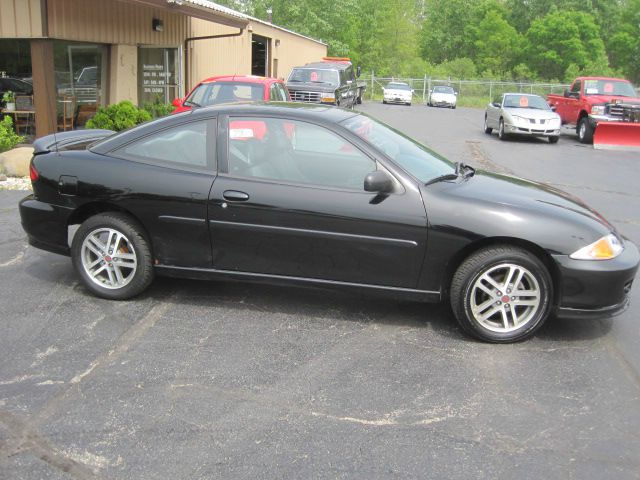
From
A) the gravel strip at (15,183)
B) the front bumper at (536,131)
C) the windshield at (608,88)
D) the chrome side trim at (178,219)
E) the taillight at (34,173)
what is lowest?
the gravel strip at (15,183)

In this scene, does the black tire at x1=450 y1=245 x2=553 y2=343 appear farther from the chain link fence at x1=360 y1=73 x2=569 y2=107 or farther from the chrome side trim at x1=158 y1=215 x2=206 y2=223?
the chain link fence at x1=360 y1=73 x2=569 y2=107

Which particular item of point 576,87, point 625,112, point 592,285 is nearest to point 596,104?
point 625,112

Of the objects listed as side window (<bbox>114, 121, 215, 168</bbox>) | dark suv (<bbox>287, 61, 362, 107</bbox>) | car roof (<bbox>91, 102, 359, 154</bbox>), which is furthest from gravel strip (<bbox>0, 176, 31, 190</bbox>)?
dark suv (<bbox>287, 61, 362, 107</bbox>)

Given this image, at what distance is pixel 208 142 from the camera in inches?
193

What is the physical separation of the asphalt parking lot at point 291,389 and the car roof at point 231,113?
1.22m

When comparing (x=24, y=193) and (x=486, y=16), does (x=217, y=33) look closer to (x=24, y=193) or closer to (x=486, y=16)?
(x=24, y=193)

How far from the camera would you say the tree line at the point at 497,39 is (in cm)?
6322

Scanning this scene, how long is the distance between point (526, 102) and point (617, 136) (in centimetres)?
286

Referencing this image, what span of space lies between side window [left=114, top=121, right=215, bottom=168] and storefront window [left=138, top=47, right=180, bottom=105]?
40.8 feet

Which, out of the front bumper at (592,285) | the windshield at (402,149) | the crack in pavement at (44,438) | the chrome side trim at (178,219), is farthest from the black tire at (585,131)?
the crack in pavement at (44,438)

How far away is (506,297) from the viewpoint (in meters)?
4.45

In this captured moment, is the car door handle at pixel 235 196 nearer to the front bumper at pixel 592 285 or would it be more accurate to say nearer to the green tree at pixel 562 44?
the front bumper at pixel 592 285

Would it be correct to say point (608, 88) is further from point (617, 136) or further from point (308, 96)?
point (308, 96)

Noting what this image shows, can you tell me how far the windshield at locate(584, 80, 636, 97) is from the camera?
66.0 feet
